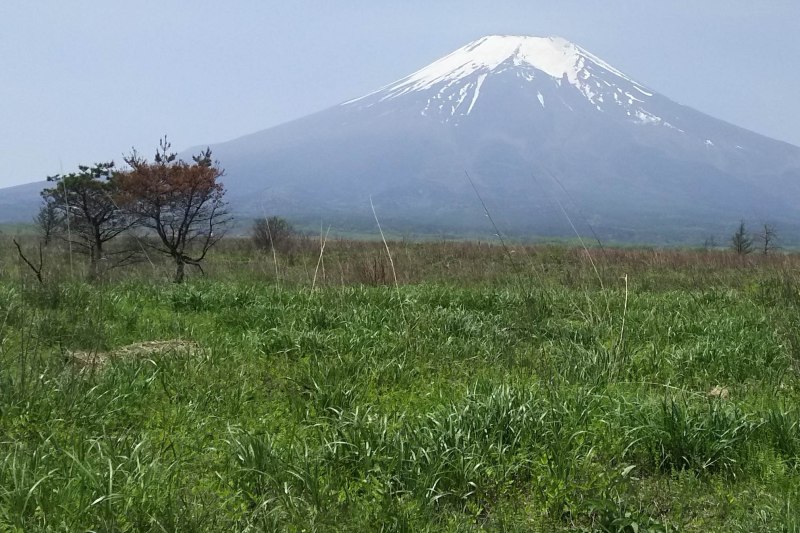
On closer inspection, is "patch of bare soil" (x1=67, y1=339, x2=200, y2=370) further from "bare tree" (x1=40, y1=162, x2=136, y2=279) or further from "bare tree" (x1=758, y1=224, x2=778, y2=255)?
"bare tree" (x1=758, y1=224, x2=778, y2=255)

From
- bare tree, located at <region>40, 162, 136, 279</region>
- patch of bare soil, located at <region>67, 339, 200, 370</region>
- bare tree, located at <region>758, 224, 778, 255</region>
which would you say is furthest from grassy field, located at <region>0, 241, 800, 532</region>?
bare tree, located at <region>758, 224, 778, 255</region>

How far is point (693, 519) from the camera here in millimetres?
2688

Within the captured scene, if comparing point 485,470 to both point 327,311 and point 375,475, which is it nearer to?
point 375,475

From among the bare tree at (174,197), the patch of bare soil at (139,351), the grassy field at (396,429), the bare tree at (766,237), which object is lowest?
the bare tree at (766,237)

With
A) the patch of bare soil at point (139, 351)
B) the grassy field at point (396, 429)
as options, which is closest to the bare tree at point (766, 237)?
the grassy field at point (396, 429)

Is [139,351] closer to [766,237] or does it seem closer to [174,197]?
[174,197]

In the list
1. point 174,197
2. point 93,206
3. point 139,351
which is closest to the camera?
point 139,351

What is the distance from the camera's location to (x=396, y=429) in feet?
11.1

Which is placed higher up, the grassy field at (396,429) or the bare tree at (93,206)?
the bare tree at (93,206)

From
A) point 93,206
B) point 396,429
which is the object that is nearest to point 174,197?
point 93,206

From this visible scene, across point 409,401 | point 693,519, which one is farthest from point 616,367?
point 693,519

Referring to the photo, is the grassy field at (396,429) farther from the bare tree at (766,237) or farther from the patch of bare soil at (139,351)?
the bare tree at (766,237)

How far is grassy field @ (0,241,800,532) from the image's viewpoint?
2.56 meters

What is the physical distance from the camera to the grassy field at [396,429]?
8.41ft
